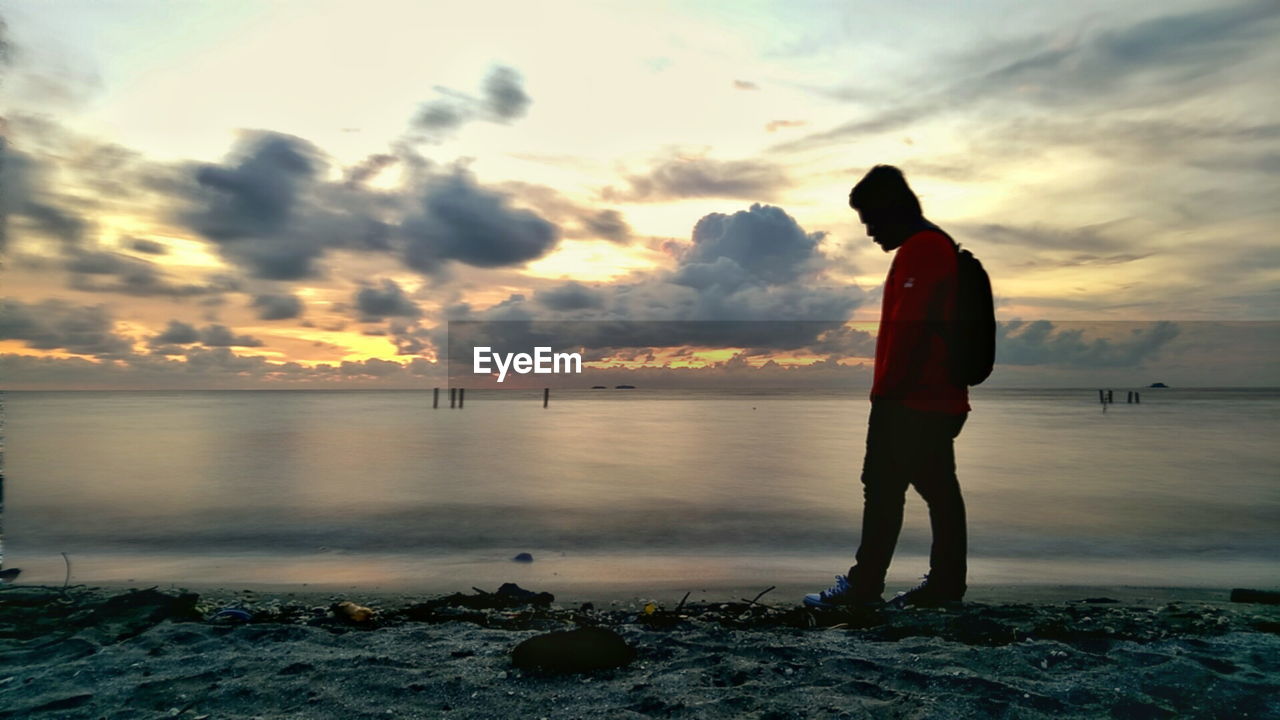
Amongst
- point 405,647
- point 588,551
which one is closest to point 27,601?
point 405,647

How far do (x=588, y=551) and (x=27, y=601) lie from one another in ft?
14.2

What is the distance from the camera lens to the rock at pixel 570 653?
3.20 m

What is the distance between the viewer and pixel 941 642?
11.7ft

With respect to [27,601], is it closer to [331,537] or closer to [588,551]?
[331,537]

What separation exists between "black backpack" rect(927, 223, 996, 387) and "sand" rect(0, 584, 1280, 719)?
1.42 metres

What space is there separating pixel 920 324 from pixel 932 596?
172 cm

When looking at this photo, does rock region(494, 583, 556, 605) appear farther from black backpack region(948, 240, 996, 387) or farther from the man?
black backpack region(948, 240, 996, 387)

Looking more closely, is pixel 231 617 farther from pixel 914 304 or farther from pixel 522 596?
pixel 914 304

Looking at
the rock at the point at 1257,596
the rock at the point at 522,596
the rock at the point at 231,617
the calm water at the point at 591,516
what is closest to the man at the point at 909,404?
the calm water at the point at 591,516

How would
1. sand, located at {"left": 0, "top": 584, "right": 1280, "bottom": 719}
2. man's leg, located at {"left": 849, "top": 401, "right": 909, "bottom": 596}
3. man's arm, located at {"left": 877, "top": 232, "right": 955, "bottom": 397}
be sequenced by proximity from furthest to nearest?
1. man's leg, located at {"left": 849, "top": 401, "right": 909, "bottom": 596}
2. man's arm, located at {"left": 877, "top": 232, "right": 955, "bottom": 397}
3. sand, located at {"left": 0, "top": 584, "right": 1280, "bottom": 719}

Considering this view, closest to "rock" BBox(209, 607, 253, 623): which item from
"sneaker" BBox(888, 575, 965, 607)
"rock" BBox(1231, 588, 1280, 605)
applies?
"sneaker" BBox(888, 575, 965, 607)

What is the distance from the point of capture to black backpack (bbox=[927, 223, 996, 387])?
412 centimetres

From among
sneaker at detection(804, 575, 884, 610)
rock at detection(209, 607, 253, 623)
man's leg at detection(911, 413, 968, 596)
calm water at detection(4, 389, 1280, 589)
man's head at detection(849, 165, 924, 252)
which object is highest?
man's head at detection(849, 165, 924, 252)

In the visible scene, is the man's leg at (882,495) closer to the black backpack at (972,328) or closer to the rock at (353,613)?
the black backpack at (972,328)
